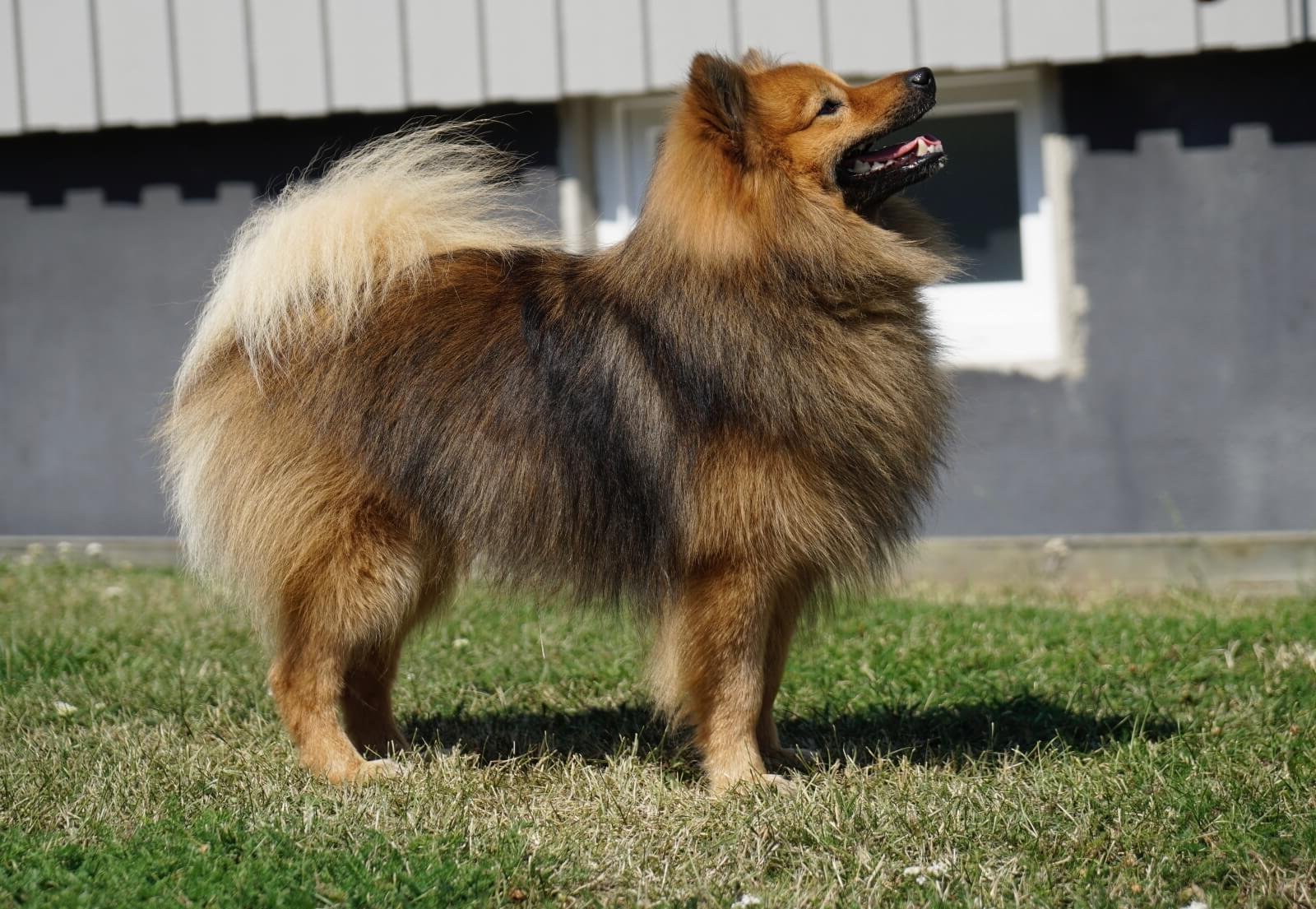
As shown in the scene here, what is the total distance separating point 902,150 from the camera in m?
3.91

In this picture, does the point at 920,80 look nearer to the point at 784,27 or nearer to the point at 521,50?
the point at 784,27

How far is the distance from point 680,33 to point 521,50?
818 mm

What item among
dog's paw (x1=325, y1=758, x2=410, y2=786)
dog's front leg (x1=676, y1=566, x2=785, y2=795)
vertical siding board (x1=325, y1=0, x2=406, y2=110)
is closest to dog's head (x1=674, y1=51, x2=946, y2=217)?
dog's front leg (x1=676, y1=566, x2=785, y2=795)

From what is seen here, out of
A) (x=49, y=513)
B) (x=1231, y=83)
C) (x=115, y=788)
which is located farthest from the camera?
(x=49, y=513)

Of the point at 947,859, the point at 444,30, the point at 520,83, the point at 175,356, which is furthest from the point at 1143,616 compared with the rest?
the point at 175,356

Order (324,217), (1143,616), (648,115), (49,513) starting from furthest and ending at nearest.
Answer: (49,513) → (648,115) → (1143,616) → (324,217)

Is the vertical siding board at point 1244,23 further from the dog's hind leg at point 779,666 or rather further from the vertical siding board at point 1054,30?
the dog's hind leg at point 779,666

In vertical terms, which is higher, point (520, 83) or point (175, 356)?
point (520, 83)

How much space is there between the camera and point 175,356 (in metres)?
7.66

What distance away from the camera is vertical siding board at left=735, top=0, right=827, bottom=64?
6777mm

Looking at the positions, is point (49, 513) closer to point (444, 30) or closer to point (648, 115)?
point (444, 30)

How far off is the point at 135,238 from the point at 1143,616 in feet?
18.5

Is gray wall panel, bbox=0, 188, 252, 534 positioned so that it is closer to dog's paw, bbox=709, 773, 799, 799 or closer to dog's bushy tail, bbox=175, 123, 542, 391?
dog's bushy tail, bbox=175, 123, 542, 391

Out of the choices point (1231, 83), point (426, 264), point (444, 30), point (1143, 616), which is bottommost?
point (1143, 616)
